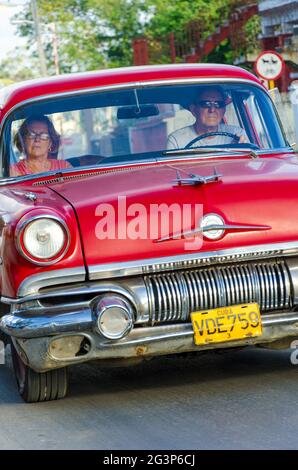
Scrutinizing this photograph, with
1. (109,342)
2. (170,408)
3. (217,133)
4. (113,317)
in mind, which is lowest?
(170,408)

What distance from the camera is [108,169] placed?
6.50 meters

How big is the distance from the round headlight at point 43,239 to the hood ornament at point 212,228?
1.50 feet

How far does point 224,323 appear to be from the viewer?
18.2 ft

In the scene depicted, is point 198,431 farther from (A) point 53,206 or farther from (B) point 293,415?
(A) point 53,206

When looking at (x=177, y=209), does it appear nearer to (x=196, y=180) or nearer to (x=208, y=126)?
(x=196, y=180)

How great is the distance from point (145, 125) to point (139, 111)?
0.59ft

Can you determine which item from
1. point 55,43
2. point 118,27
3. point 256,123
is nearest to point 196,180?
point 256,123

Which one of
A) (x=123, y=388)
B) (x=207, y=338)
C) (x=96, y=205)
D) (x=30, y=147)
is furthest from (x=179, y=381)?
(x=30, y=147)

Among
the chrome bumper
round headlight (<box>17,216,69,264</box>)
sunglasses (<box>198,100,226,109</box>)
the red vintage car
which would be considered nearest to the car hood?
the red vintage car

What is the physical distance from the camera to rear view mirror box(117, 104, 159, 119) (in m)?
6.98

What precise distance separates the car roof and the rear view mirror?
16 cm

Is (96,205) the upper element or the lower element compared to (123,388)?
upper

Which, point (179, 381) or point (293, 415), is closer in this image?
point (293, 415)
